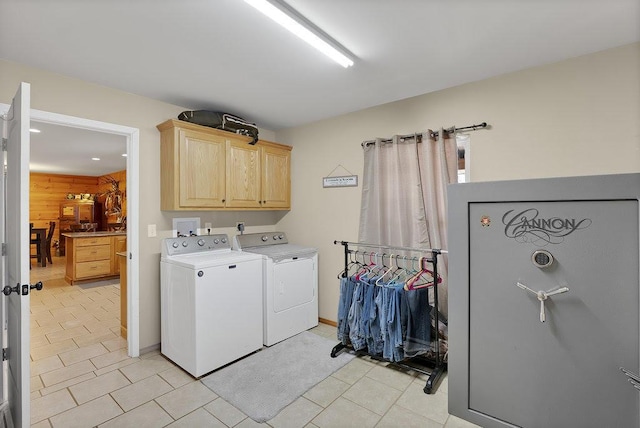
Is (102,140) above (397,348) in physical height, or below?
above

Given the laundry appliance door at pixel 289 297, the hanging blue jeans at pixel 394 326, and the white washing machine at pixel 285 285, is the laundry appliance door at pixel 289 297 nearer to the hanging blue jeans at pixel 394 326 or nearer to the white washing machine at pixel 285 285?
the white washing machine at pixel 285 285

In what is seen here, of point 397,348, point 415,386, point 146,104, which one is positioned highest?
point 146,104

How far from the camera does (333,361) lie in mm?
2727

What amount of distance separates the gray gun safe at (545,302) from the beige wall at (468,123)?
1.71 meters

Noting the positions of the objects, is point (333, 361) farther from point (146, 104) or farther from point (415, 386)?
point (146, 104)

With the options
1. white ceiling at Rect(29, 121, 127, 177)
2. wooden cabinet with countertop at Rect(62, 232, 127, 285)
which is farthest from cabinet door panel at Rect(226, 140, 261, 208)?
wooden cabinet with countertop at Rect(62, 232, 127, 285)

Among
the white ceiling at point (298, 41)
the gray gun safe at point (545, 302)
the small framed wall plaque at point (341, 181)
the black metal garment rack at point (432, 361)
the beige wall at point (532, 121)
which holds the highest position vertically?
the white ceiling at point (298, 41)

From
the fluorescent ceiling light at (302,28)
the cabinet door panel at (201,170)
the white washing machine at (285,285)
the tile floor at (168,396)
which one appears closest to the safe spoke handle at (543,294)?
the tile floor at (168,396)

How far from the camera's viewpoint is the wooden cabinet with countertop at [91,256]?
18.2 ft

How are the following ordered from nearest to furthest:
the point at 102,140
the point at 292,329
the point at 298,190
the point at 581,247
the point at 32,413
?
the point at 581,247 → the point at 32,413 → the point at 292,329 → the point at 298,190 → the point at 102,140

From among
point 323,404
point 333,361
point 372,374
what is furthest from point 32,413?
point 372,374

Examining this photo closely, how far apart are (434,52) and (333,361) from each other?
2.68 m

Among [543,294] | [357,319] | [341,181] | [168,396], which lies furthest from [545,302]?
[341,181]

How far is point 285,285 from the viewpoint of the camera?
3197 mm
